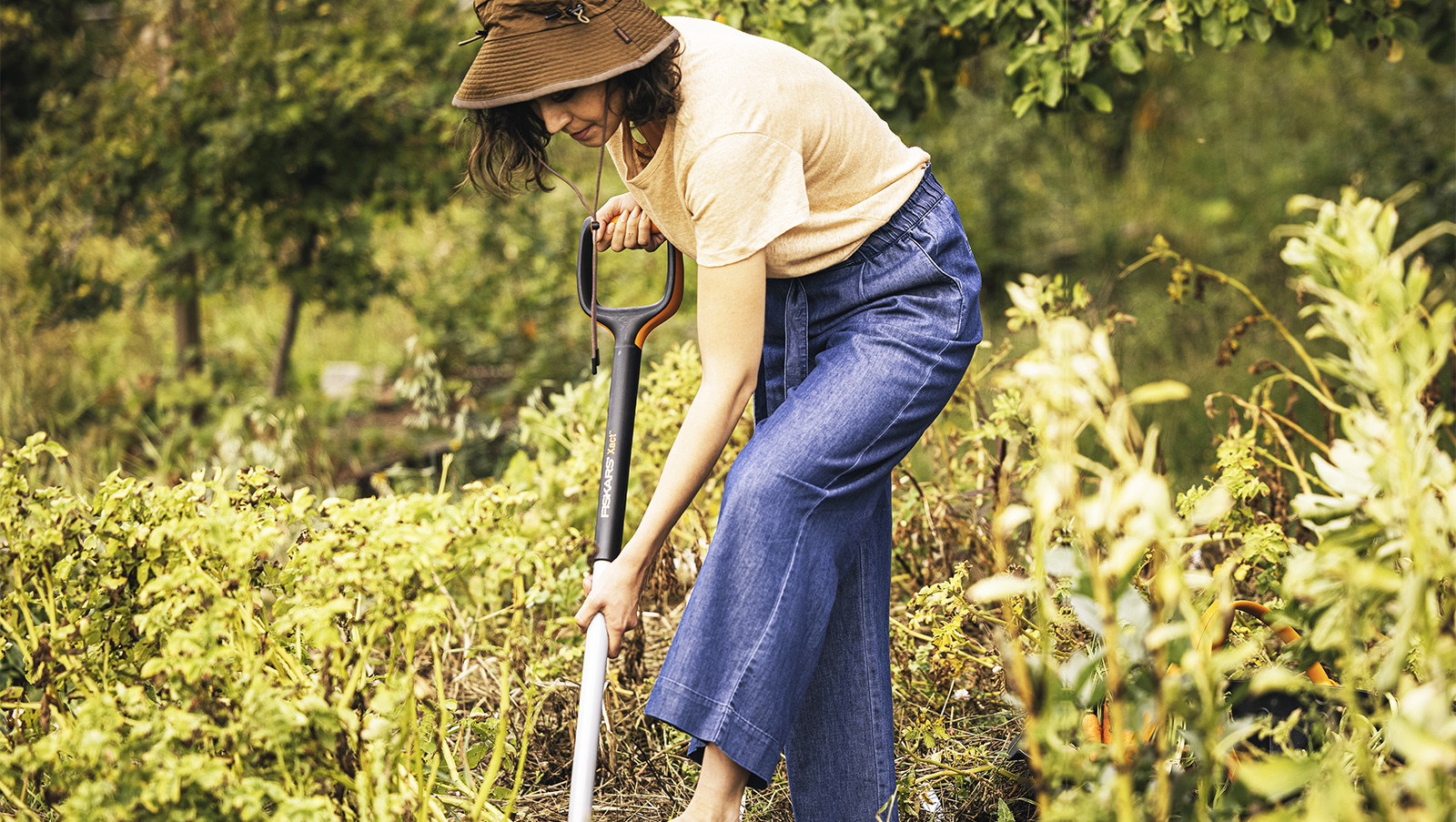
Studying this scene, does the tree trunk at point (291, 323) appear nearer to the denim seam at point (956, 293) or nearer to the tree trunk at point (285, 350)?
the tree trunk at point (285, 350)

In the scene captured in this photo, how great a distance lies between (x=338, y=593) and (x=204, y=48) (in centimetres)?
358

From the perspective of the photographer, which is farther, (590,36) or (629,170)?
(629,170)

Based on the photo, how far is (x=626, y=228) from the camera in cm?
191

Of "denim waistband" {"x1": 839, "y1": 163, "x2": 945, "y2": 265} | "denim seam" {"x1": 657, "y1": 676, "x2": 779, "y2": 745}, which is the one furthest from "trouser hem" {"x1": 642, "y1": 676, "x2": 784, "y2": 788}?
"denim waistband" {"x1": 839, "y1": 163, "x2": 945, "y2": 265}

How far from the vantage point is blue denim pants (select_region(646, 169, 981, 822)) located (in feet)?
4.97

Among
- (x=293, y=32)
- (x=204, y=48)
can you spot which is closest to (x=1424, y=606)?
(x=293, y=32)

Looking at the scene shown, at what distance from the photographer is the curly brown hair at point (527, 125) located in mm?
1533

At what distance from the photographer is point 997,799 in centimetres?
194

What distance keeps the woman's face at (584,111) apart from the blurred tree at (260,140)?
259 centimetres

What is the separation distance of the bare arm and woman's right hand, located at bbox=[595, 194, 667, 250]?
400 mm

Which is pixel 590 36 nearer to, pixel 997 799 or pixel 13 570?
pixel 13 570

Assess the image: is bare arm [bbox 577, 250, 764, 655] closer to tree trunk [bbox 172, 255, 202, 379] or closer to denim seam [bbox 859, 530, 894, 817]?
denim seam [bbox 859, 530, 894, 817]

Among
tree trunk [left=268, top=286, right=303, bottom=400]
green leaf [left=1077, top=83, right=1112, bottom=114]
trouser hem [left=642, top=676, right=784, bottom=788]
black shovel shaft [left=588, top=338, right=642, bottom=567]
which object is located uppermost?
green leaf [left=1077, top=83, right=1112, bottom=114]

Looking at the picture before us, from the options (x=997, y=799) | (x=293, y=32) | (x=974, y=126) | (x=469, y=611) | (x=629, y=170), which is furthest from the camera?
(x=974, y=126)
